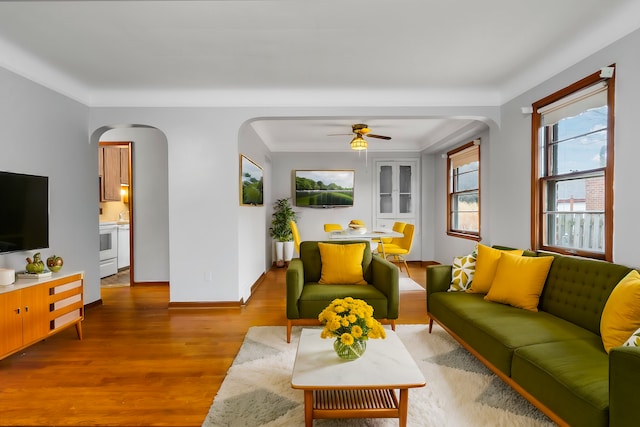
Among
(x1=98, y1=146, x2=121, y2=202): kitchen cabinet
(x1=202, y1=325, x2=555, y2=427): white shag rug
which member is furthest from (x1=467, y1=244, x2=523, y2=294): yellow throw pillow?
(x1=98, y1=146, x2=121, y2=202): kitchen cabinet

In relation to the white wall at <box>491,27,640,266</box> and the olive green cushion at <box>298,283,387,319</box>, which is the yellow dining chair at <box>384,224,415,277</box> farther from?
the olive green cushion at <box>298,283,387,319</box>

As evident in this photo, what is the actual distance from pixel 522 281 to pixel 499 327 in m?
0.60

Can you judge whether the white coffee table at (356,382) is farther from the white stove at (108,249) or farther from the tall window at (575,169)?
the white stove at (108,249)

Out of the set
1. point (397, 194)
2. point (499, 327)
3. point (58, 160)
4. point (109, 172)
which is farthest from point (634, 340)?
point (109, 172)

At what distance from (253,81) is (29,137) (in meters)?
2.17

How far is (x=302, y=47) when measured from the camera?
116 inches

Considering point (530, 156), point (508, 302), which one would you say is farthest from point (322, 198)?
point (508, 302)

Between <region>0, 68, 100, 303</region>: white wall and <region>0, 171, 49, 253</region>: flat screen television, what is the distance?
168 mm

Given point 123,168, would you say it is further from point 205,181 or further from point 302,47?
point 302,47

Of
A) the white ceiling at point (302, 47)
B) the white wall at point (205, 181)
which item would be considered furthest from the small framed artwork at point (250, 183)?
the white ceiling at point (302, 47)

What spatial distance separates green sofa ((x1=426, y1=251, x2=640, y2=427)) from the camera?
1394mm

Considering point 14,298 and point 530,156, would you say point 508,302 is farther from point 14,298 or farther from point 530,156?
point 14,298

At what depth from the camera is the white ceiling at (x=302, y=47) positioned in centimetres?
239

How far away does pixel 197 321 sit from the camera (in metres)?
3.70
